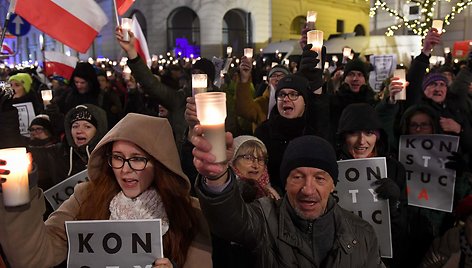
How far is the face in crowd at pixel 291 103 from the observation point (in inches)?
150

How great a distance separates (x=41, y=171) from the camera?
152 inches

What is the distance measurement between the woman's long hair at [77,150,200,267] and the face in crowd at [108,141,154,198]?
0.07 m

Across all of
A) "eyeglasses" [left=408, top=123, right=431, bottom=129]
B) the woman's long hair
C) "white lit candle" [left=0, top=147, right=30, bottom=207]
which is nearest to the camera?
"white lit candle" [left=0, top=147, right=30, bottom=207]

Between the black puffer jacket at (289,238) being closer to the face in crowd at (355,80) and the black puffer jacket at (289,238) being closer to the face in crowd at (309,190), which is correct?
the face in crowd at (309,190)

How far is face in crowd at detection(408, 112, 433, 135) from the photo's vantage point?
13.0 ft

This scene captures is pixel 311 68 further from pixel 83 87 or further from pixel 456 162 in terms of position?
pixel 83 87

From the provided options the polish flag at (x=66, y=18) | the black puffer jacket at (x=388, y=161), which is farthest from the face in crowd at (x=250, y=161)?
the polish flag at (x=66, y=18)

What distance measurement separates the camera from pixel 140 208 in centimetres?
238

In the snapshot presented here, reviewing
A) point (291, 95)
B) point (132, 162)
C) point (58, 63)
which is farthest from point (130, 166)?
point (58, 63)

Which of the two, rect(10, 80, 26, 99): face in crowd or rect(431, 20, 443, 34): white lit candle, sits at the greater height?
rect(431, 20, 443, 34): white lit candle

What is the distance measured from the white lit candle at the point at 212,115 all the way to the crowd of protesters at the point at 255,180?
47 millimetres

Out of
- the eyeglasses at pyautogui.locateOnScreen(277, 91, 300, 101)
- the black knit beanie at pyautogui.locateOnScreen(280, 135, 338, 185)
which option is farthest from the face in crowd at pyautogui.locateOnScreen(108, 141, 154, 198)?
the eyeglasses at pyautogui.locateOnScreen(277, 91, 300, 101)

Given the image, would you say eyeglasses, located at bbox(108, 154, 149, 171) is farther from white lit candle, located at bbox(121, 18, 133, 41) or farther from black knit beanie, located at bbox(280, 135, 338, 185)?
white lit candle, located at bbox(121, 18, 133, 41)

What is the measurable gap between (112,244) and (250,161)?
123 cm
